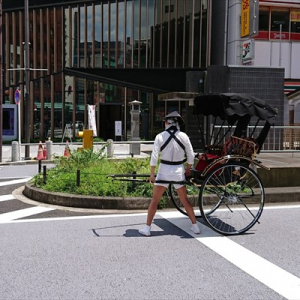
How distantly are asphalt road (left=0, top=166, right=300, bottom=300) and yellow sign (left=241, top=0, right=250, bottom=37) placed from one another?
22.6 metres

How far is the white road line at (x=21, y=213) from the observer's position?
25.2ft

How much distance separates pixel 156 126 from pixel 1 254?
2841cm

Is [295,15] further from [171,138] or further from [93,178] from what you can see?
[171,138]

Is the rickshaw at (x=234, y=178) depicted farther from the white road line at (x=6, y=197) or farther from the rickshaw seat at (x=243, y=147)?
the white road line at (x=6, y=197)

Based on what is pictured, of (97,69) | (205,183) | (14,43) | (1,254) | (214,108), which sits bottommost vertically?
(1,254)

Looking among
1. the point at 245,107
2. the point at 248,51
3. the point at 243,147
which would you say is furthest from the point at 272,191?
the point at 248,51

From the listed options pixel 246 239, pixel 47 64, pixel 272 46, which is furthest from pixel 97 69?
pixel 246 239

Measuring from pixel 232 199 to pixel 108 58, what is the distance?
2828cm

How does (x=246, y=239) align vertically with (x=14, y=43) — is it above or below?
below

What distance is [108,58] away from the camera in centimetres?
3331

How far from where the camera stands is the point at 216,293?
13.6ft

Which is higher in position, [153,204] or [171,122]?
[171,122]

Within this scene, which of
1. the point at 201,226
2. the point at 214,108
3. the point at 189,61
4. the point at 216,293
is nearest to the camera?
the point at 216,293

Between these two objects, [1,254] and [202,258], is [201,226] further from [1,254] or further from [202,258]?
[1,254]
